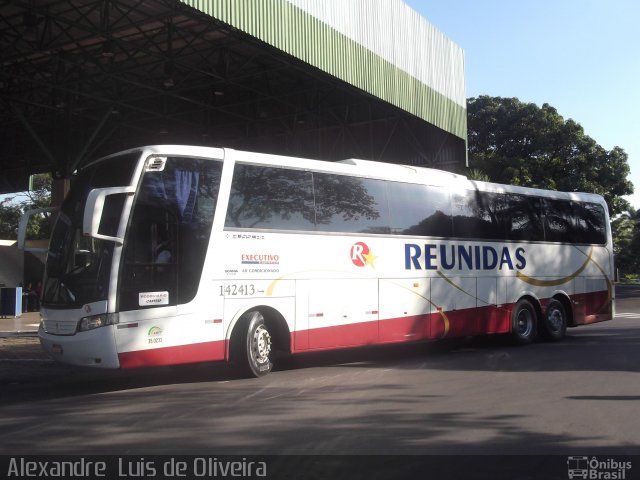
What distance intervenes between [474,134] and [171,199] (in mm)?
40695

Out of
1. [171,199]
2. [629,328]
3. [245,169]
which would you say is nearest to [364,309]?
[245,169]

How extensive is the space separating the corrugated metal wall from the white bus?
18.6 ft

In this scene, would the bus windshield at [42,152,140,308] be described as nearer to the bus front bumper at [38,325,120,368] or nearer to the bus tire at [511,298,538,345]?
the bus front bumper at [38,325,120,368]

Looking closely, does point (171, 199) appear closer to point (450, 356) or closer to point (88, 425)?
point (88, 425)

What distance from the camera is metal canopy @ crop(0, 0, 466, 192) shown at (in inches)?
658

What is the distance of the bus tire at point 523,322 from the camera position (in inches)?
537

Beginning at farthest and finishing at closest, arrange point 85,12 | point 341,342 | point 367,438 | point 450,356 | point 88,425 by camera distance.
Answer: point 85,12 → point 450,356 → point 341,342 → point 88,425 → point 367,438

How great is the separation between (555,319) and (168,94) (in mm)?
14637

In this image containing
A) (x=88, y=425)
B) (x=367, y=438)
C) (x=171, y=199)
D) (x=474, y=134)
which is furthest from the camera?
(x=474, y=134)

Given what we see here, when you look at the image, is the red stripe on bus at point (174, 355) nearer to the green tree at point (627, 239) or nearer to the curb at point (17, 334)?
the curb at point (17, 334)

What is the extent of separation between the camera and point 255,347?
972 cm

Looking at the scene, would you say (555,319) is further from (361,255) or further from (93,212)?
(93,212)

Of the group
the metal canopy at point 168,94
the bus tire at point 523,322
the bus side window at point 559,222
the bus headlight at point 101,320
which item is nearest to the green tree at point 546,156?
the metal canopy at point 168,94

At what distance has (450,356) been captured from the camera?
12.3 metres
